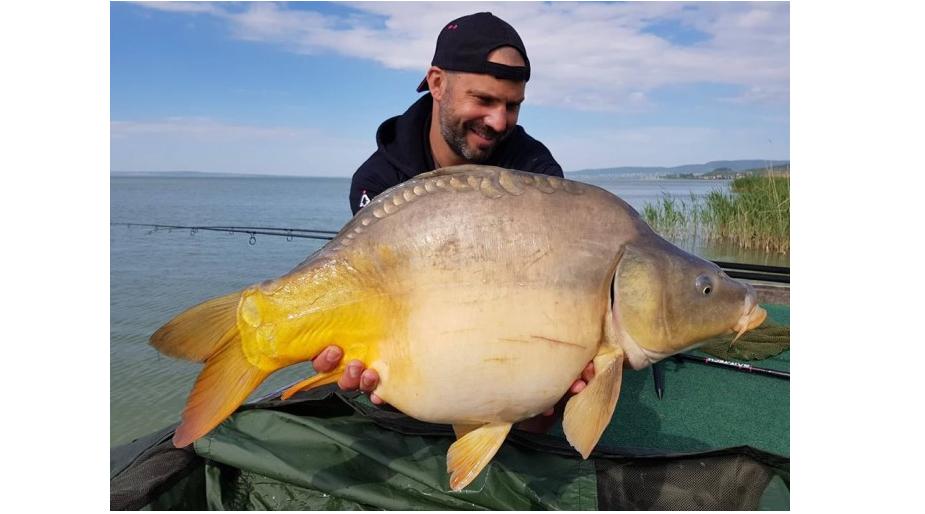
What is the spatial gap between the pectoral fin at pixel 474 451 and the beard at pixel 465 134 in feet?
3.10

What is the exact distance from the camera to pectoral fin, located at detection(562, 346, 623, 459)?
1.21 meters

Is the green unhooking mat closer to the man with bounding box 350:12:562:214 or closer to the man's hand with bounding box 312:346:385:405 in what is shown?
the man's hand with bounding box 312:346:385:405

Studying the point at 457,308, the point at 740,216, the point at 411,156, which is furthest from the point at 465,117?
the point at 740,216

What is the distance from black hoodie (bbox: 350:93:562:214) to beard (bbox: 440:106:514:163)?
13 centimetres

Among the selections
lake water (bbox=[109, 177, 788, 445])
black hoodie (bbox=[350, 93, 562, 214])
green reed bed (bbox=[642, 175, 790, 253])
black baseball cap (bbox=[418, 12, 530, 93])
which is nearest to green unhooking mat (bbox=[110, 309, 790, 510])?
black hoodie (bbox=[350, 93, 562, 214])

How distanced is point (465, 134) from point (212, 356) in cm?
105

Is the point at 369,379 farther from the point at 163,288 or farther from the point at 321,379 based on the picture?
the point at 163,288

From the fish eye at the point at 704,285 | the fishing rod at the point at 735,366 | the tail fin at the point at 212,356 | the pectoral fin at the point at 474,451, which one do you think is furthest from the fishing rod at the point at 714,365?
the tail fin at the point at 212,356

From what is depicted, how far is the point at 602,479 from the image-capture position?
1.62 m

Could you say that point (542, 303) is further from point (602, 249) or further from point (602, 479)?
point (602, 479)

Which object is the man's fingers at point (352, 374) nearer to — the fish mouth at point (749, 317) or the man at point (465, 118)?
the man at point (465, 118)

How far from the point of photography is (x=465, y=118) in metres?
1.84

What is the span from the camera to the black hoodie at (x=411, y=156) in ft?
6.95

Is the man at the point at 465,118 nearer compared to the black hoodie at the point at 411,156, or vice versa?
the man at the point at 465,118
